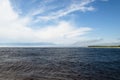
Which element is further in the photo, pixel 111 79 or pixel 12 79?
pixel 111 79

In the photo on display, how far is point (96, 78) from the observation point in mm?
23016

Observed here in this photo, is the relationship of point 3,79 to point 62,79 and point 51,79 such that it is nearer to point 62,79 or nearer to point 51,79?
point 51,79

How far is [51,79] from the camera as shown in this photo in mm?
21891

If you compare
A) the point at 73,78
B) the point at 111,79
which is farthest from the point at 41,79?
the point at 111,79

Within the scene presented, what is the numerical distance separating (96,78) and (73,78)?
11.1ft

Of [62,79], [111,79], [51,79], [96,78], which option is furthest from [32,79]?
[111,79]

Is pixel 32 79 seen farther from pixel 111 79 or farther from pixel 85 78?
pixel 111 79

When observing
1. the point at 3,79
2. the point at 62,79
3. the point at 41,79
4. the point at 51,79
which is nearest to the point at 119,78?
the point at 62,79

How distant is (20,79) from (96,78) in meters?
10.8

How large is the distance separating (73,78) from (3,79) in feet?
31.6

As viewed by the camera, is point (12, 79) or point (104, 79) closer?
point (12, 79)

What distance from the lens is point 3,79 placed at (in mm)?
20688

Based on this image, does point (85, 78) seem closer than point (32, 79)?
No

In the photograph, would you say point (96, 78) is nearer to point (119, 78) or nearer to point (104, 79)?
point (104, 79)
